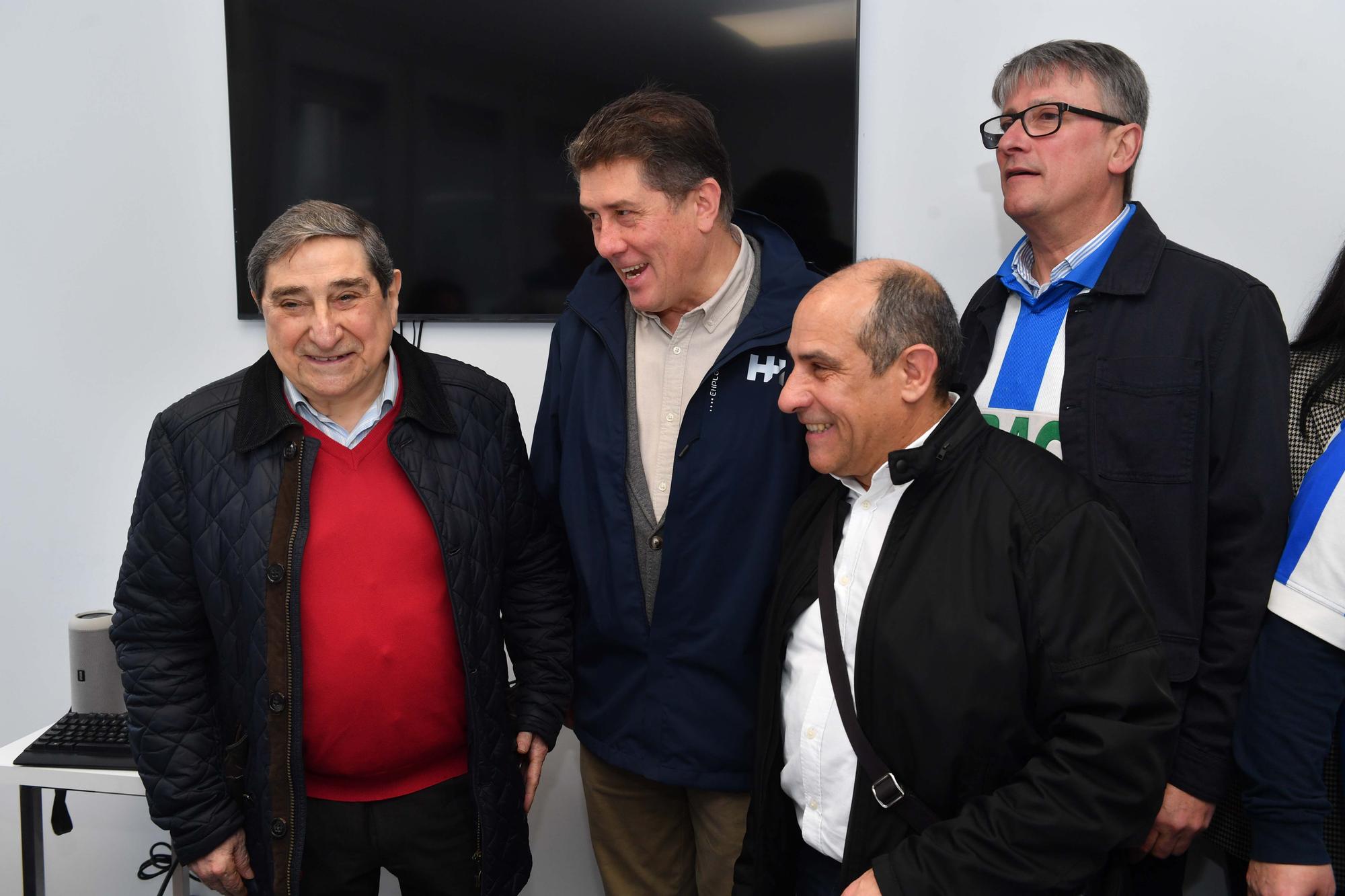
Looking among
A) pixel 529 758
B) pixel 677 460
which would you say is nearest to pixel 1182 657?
pixel 677 460

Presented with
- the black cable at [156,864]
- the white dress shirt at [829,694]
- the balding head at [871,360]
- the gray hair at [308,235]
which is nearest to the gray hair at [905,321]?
the balding head at [871,360]

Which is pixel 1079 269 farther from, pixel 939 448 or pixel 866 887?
pixel 866 887

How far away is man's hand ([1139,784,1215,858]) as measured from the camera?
1470 millimetres

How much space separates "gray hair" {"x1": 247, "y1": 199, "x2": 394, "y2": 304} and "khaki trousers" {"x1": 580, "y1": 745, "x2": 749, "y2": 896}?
3.24 ft

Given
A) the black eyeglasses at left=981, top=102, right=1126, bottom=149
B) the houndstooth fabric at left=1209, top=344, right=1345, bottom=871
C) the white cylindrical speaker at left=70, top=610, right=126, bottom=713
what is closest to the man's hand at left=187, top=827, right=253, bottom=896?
the white cylindrical speaker at left=70, top=610, right=126, bottom=713

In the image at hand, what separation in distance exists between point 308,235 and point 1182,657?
1.50m

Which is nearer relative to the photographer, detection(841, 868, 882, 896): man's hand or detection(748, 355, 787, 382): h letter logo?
detection(841, 868, 882, 896): man's hand

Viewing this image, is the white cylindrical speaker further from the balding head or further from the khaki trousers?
the balding head

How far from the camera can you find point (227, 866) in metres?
1.62

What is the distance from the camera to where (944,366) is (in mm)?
1339

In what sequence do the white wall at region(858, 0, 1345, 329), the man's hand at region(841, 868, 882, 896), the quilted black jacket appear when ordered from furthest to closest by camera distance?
the white wall at region(858, 0, 1345, 329) < the quilted black jacket < the man's hand at region(841, 868, 882, 896)

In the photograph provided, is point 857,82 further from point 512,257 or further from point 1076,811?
point 1076,811

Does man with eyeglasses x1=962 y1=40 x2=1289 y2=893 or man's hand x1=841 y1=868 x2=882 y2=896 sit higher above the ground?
man with eyeglasses x1=962 y1=40 x2=1289 y2=893

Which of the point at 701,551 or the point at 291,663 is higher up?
the point at 701,551
